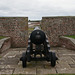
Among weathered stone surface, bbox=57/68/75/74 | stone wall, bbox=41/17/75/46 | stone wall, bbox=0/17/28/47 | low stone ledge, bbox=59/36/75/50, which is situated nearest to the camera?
weathered stone surface, bbox=57/68/75/74

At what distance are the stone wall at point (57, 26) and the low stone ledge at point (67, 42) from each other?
16.0 inches

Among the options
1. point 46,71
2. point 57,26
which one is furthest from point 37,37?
point 57,26

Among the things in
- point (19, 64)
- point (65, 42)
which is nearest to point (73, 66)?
point (19, 64)

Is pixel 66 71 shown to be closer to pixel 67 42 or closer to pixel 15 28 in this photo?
pixel 67 42

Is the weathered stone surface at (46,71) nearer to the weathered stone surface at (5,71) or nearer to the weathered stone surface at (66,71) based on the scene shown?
the weathered stone surface at (66,71)

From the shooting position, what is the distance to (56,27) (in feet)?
29.4

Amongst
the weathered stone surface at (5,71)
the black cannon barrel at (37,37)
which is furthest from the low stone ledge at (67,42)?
the weathered stone surface at (5,71)

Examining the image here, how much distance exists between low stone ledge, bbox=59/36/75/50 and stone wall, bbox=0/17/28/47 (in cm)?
256

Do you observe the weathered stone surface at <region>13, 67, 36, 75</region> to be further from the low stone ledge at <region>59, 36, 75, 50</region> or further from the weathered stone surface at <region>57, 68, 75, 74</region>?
the low stone ledge at <region>59, 36, 75, 50</region>

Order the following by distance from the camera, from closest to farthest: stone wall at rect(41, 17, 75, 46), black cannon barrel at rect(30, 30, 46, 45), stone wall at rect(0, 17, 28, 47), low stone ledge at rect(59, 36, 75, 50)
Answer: black cannon barrel at rect(30, 30, 46, 45) < low stone ledge at rect(59, 36, 75, 50) < stone wall at rect(0, 17, 28, 47) < stone wall at rect(41, 17, 75, 46)

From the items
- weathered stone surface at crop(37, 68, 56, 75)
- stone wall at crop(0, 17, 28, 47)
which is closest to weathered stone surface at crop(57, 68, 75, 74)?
weathered stone surface at crop(37, 68, 56, 75)

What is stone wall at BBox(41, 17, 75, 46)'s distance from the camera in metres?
8.94

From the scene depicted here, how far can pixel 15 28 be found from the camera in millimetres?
Result: 8734

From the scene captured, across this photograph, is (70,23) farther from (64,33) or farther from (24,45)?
(24,45)
